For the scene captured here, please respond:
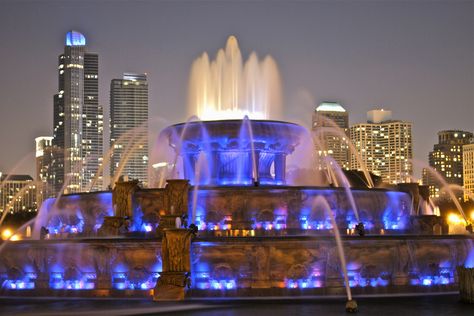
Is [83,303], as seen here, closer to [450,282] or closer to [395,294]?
[395,294]

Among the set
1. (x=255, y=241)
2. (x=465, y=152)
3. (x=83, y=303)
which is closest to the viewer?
(x=83, y=303)

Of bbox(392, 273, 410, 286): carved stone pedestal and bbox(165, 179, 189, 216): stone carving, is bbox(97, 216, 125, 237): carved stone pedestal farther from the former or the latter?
bbox(392, 273, 410, 286): carved stone pedestal

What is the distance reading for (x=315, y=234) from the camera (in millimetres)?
30594

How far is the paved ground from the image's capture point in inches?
887

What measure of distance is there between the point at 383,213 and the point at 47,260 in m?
12.6

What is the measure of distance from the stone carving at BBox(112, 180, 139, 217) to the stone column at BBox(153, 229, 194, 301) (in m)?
5.10

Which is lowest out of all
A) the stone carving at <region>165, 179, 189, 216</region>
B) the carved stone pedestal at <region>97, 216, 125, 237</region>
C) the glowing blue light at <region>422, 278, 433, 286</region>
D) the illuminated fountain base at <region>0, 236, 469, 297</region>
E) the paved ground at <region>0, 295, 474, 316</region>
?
the paved ground at <region>0, 295, 474, 316</region>

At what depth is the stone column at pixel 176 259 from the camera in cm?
2692

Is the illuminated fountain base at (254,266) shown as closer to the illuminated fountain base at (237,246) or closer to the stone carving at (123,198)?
the illuminated fountain base at (237,246)

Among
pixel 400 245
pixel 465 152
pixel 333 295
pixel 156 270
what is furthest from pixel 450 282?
pixel 465 152

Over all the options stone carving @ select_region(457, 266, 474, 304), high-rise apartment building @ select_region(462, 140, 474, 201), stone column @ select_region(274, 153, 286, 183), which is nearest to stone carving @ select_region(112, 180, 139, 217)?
stone column @ select_region(274, 153, 286, 183)

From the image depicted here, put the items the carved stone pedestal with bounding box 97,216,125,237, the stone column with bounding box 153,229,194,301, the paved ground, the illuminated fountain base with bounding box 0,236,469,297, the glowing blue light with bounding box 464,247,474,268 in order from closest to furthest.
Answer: the paved ground < the stone column with bounding box 153,229,194,301 < the illuminated fountain base with bounding box 0,236,469,297 < the glowing blue light with bounding box 464,247,474,268 < the carved stone pedestal with bounding box 97,216,125,237

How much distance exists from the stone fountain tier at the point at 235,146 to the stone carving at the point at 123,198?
5447mm

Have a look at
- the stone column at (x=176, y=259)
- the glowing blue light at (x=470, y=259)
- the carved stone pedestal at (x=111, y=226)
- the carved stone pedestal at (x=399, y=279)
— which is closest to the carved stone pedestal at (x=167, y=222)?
the carved stone pedestal at (x=111, y=226)
